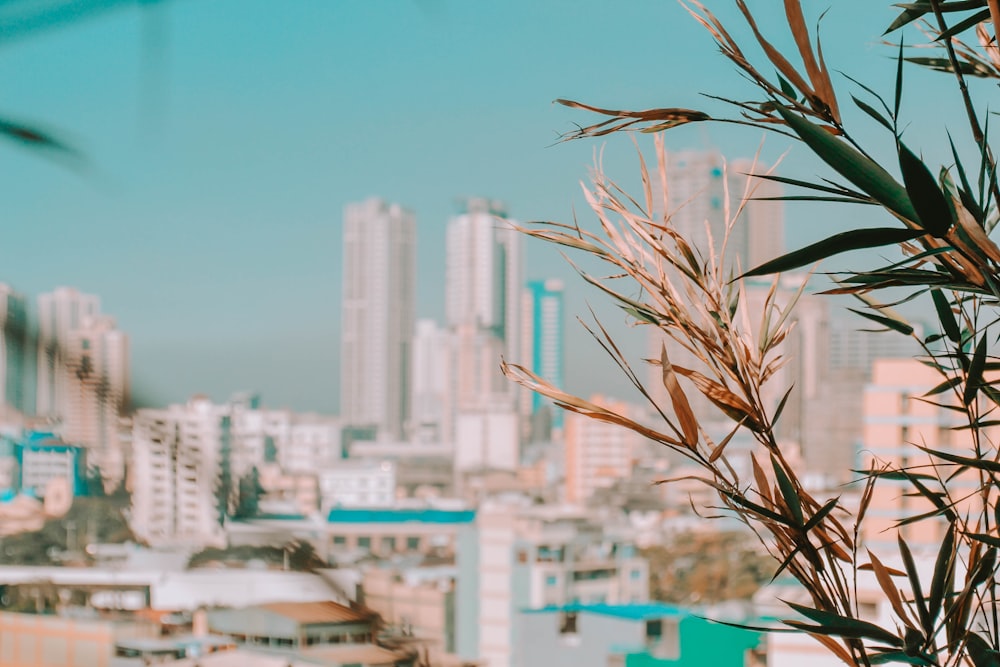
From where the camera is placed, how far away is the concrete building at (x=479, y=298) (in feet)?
119

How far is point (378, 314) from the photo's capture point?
38.9 meters

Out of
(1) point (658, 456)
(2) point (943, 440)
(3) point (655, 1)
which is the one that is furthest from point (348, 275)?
(3) point (655, 1)

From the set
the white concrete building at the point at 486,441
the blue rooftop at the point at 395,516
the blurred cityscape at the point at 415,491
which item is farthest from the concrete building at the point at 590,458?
the blue rooftop at the point at 395,516

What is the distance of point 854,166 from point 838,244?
0.03 metres

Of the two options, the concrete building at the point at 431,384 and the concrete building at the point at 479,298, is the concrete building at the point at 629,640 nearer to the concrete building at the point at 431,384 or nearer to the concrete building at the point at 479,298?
the concrete building at the point at 479,298

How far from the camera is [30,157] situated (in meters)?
0.35

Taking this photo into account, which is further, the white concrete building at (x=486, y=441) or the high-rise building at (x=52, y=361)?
the white concrete building at (x=486, y=441)

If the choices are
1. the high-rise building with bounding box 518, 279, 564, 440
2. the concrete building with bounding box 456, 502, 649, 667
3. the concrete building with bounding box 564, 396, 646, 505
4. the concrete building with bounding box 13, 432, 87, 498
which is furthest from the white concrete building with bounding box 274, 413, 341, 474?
the concrete building with bounding box 13, 432, 87, 498

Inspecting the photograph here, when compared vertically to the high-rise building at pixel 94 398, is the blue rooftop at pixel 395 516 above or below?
Answer: below

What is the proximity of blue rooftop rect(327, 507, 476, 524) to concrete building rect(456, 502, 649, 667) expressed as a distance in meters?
1.59

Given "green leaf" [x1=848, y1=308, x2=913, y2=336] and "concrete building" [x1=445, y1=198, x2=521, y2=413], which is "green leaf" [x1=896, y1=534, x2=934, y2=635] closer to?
"green leaf" [x1=848, y1=308, x2=913, y2=336]

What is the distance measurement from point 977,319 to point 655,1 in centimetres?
27

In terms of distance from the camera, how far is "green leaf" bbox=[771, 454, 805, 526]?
0.43 m

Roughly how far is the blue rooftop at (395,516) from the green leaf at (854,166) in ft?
48.3
